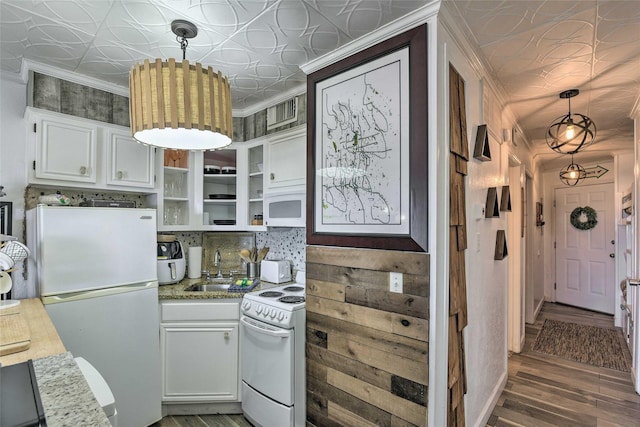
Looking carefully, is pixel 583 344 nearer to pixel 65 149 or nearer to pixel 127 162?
pixel 127 162

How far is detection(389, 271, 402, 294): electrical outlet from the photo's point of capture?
1.71 m

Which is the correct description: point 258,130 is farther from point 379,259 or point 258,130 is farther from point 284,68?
point 379,259

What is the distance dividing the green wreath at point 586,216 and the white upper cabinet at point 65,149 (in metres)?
6.65

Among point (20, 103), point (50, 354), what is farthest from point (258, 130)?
point (50, 354)

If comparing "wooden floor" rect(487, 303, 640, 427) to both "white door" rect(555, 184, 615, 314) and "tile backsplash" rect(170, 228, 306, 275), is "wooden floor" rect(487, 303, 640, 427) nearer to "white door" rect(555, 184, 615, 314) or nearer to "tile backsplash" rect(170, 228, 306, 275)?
"tile backsplash" rect(170, 228, 306, 275)

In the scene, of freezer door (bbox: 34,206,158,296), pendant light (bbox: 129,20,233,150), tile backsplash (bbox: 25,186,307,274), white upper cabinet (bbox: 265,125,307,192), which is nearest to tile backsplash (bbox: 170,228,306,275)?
tile backsplash (bbox: 25,186,307,274)

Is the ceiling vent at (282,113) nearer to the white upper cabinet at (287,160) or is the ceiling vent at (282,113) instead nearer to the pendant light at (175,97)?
the white upper cabinet at (287,160)

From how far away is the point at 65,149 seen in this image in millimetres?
2234

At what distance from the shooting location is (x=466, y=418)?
200 centimetres

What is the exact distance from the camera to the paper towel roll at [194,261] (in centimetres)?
295

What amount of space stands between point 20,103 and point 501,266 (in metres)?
3.88

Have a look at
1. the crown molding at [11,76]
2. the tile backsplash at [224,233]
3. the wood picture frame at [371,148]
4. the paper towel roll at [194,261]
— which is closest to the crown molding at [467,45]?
the wood picture frame at [371,148]

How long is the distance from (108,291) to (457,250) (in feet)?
7.07

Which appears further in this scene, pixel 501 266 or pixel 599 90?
pixel 501 266
